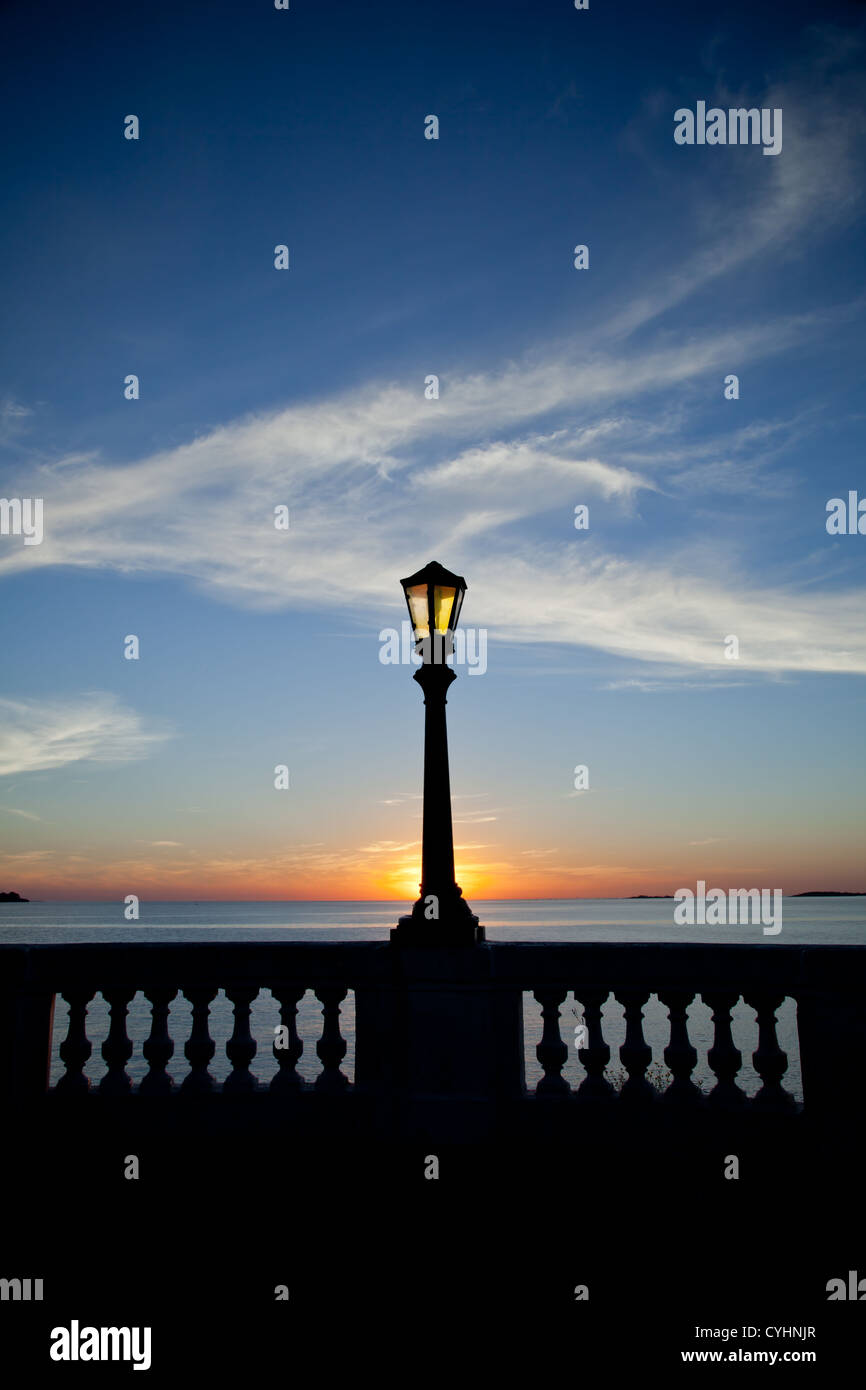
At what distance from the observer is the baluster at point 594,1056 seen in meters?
6.14

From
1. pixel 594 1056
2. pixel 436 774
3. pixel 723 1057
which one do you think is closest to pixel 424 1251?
pixel 594 1056

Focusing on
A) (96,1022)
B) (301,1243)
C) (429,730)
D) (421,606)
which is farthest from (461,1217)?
(96,1022)

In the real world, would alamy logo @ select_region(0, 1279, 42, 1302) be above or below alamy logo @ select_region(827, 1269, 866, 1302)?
above

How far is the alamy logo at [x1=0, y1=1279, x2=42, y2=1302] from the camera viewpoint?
14.4 ft

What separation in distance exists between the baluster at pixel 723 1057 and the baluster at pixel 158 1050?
394 cm

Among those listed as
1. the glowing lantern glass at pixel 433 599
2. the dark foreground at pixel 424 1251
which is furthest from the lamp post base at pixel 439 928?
the glowing lantern glass at pixel 433 599

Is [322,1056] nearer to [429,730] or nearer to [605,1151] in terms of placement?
[605,1151]

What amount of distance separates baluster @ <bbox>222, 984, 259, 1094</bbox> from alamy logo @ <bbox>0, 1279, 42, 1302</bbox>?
1.97 meters

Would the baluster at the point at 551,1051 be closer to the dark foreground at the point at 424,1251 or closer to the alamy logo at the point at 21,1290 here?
the dark foreground at the point at 424,1251
